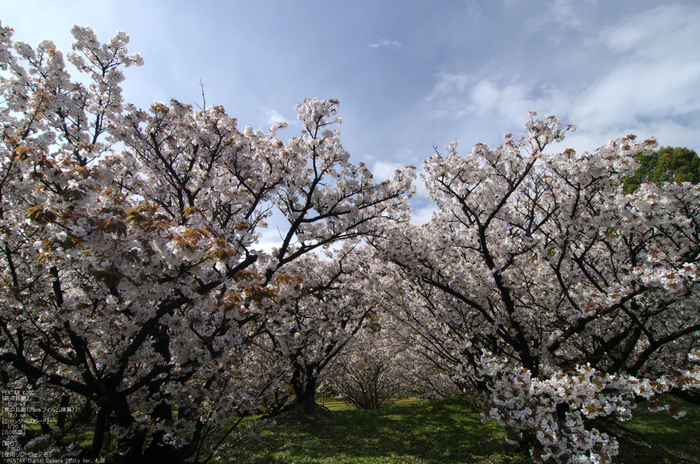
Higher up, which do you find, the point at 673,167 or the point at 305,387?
the point at 673,167

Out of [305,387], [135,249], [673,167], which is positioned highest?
[673,167]

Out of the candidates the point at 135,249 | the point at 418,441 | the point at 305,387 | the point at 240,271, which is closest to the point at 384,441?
the point at 418,441

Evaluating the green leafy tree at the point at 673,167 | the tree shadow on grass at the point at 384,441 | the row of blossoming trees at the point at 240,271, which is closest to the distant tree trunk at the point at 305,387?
the tree shadow on grass at the point at 384,441

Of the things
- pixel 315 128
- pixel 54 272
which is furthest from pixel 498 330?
pixel 54 272

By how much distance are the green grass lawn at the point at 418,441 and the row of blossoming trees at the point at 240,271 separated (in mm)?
2583

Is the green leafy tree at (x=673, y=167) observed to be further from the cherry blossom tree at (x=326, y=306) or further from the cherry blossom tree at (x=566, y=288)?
the cherry blossom tree at (x=326, y=306)

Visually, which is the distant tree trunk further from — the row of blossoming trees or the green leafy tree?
the green leafy tree

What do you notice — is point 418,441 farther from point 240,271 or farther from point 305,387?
point 240,271

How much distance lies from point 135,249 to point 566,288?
30.2 ft

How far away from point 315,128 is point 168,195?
4952mm

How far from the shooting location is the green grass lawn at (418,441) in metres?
8.90

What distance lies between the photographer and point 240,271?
204 inches

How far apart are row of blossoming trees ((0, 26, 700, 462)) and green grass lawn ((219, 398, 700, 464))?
258 cm

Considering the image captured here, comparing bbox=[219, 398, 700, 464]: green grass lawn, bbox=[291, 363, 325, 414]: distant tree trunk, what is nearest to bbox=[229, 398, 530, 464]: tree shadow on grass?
bbox=[219, 398, 700, 464]: green grass lawn
